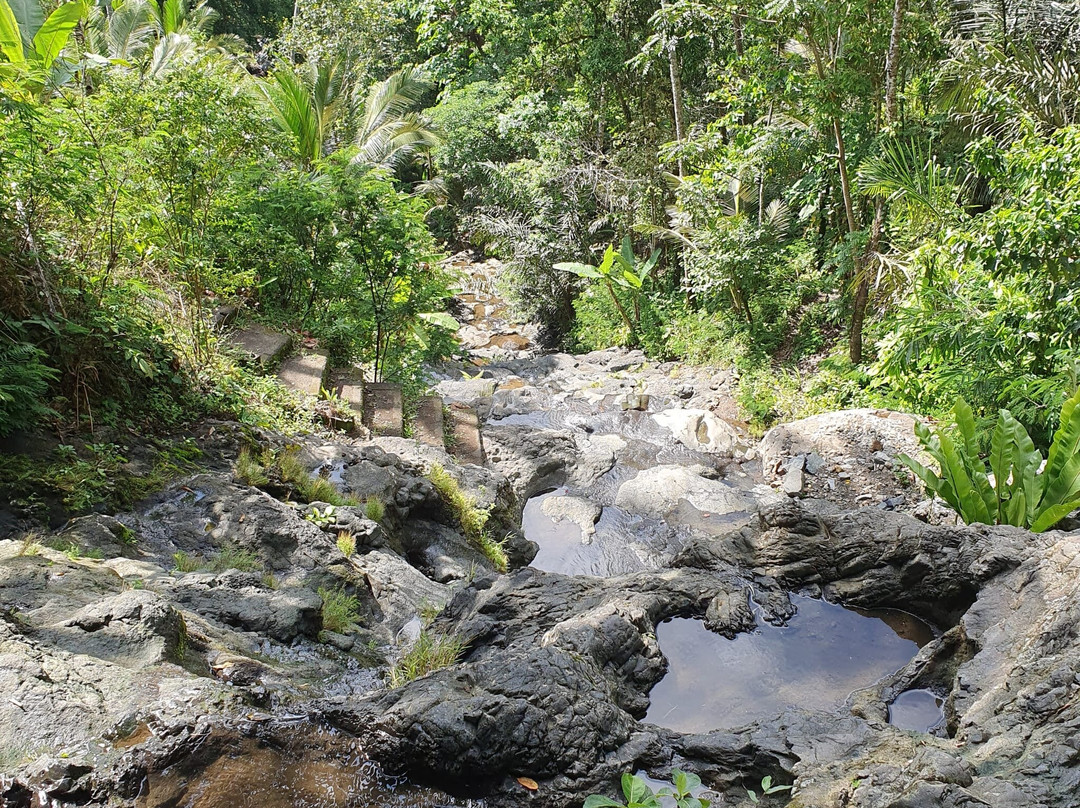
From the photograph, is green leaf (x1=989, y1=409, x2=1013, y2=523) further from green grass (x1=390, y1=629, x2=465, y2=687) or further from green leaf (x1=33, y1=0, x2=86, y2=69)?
green leaf (x1=33, y1=0, x2=86, y2=69)

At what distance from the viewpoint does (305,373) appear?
7.06 m

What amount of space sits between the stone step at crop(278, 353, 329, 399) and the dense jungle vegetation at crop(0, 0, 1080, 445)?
0.40 m

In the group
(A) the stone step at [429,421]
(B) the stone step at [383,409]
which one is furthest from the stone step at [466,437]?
(B) the stone step at [383,409]

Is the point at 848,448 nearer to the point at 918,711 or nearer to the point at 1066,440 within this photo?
the point at 1066,440

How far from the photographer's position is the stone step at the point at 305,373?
6.82 meters

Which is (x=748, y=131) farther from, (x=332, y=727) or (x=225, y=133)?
(x=332, y=727)

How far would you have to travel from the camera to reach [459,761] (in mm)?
2551

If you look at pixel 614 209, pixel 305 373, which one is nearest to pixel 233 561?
pixel 305 373

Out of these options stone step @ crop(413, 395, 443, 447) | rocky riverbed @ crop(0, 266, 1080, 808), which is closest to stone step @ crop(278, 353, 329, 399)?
rocky riverbed @ crop(0, 266, 1080, 808)

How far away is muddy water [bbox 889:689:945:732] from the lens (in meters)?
3.32

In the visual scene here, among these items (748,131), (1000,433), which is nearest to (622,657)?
(1000,433)

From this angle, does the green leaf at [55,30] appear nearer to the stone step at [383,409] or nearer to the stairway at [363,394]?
the stairway at [363,394]

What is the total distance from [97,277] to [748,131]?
28.6ft

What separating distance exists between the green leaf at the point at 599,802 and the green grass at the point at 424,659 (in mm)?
1130
